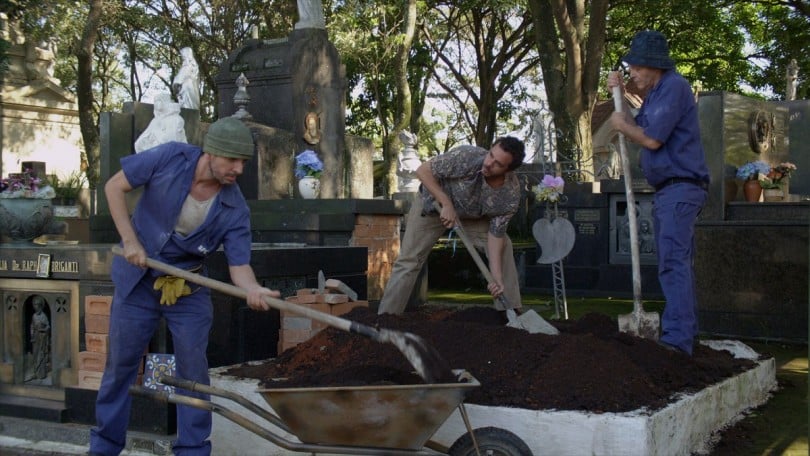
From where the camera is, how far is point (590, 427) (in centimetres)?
416

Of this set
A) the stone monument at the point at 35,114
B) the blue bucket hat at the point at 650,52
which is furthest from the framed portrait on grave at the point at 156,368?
the stone monument at the point at 35,114

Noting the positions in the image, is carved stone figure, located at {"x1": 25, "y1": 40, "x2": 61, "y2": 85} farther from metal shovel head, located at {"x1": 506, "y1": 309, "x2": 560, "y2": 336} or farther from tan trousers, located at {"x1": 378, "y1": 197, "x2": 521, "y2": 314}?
metal shovel head, located at {"x1": 506, "y1": 309, "x2": 560, "y2": 336}

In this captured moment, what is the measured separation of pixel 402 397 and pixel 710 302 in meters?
6.05

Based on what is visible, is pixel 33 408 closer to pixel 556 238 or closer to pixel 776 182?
pixel 556 238

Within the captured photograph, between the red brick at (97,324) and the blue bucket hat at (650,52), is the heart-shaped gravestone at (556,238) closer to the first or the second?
the blue bucket hat at (650,52)

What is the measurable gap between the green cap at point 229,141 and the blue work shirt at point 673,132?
8.70ft

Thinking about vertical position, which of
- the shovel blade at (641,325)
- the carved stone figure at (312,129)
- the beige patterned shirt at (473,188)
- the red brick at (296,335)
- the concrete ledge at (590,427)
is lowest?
the concrete ledge at (590,427)

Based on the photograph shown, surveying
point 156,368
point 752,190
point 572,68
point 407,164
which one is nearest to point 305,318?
point 156,368

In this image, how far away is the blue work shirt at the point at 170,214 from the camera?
4.21m

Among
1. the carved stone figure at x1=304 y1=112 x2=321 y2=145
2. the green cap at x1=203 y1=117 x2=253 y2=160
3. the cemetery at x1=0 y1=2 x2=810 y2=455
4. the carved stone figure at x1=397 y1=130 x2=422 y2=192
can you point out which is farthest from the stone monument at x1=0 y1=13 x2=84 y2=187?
the green cap at x1=203 y1=117 x2=253 y2=160

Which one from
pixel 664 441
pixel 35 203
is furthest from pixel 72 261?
pixel 664 441

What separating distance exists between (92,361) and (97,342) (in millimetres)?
124

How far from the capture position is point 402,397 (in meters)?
3.49

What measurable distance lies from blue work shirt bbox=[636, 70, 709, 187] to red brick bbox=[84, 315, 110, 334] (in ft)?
11.3
